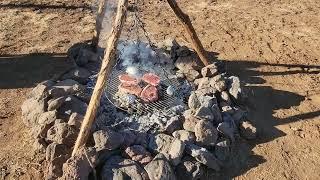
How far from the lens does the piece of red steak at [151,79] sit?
6.40m

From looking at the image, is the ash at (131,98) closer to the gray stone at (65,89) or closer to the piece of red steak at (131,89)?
the piece of red steak at (131,89)

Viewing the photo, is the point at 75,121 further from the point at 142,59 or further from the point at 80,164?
the point at 142,59

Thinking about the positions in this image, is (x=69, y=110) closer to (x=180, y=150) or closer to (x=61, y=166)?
(x=61, y=166)

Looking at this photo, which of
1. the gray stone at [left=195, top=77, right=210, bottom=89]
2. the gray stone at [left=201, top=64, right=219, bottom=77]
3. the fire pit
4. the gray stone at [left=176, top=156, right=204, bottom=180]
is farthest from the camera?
the gray stone at [left=201, top=64, right=219, bottom=77]

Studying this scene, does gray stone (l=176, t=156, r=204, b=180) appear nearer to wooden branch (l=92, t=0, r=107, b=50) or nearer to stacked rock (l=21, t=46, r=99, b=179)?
stacked rock (l=21, t=46, r=99, b=179)

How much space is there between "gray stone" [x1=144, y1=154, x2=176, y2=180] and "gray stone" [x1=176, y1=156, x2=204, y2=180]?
0.57ft

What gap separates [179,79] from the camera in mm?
6996

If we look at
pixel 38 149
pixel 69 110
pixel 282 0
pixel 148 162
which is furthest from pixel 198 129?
pixel 282 0

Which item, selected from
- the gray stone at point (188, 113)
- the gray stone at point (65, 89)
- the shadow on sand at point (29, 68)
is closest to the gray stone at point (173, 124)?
the gray stone at point (188, 113)

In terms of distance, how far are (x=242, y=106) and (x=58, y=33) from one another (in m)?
3.94

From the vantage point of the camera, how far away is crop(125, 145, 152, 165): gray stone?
5516 millimetres

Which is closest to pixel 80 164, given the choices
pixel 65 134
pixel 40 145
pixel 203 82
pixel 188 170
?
pixel 65 134

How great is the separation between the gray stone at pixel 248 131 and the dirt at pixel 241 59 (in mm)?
110

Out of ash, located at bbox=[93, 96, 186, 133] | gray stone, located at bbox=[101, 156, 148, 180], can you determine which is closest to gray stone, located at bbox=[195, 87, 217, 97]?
ash, located at bbox=[93, 96, 186, 133]
